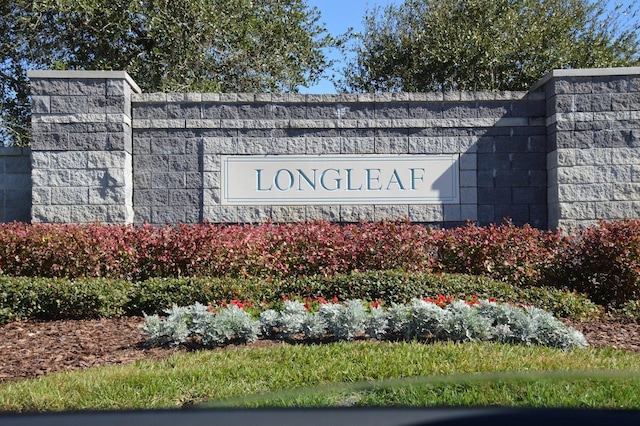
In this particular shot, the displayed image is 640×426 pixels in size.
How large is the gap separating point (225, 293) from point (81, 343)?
5.63ft

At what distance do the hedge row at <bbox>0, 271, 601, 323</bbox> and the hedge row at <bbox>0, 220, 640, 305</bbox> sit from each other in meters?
0.72

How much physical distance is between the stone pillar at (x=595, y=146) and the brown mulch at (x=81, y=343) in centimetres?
306

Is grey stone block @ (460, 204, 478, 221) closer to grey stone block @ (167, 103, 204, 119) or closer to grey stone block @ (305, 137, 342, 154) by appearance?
grey stone block @ (305, 137, 342, 154)

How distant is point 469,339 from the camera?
525 cm

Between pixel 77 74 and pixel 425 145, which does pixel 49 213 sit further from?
pixel 425 145

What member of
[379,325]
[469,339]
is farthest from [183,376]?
[469,339]

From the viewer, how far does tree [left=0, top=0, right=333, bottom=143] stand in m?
13.7

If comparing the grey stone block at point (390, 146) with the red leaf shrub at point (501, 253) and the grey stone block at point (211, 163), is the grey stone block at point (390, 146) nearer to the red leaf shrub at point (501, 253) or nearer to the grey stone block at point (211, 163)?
the red leaf shrub at point (501, 253)

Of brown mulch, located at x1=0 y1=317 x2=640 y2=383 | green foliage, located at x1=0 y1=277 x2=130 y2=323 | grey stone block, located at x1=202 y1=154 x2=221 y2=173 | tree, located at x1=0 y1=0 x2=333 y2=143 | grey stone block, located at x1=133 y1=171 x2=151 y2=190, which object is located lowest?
brown mulch, located at x1=0 y1=317 x2=640 y2=383

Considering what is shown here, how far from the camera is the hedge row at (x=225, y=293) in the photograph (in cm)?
694

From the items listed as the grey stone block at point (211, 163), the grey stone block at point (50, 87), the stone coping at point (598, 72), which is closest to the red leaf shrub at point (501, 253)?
the stone coping at point (598, 72)

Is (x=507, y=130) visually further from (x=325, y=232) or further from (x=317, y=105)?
(x=325, y=232)

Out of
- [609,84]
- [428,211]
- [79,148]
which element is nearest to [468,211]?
[428,211]

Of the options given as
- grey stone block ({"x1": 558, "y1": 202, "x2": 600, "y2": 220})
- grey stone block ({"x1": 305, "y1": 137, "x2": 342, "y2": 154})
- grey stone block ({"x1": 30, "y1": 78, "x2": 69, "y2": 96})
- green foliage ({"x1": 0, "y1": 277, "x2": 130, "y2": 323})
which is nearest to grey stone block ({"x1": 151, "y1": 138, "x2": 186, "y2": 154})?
grey stone block ({"x1": 30, "y1": 78, "x2": 69, "y2": 96})
